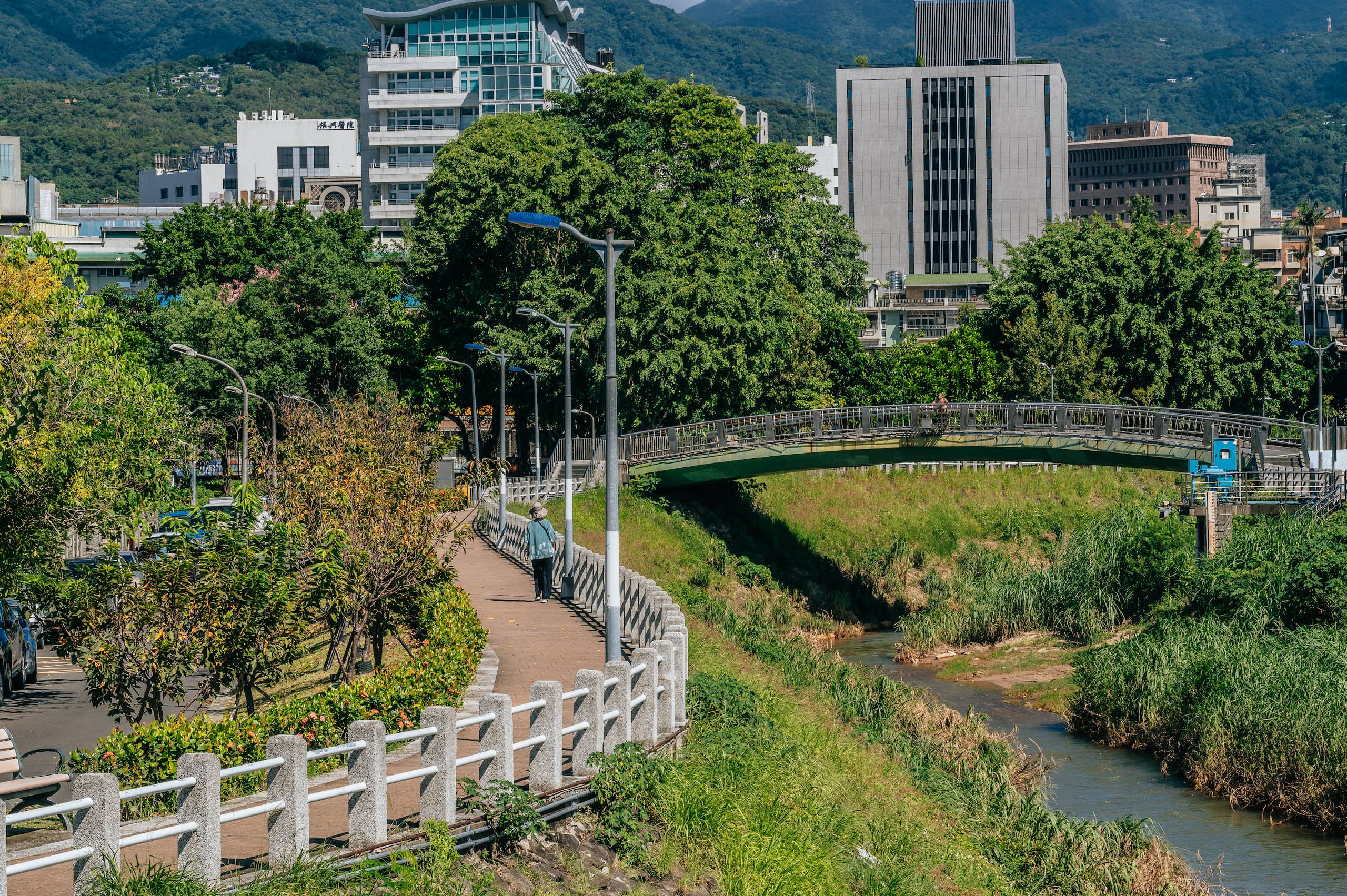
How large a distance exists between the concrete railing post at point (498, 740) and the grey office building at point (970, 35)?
5386 inches

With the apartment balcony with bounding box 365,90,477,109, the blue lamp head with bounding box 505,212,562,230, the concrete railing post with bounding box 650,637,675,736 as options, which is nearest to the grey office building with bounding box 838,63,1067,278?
the apartment balcony with bounding box 365,90,477,109

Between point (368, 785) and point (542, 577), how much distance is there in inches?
811

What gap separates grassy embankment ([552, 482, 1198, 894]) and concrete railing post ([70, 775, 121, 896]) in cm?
641

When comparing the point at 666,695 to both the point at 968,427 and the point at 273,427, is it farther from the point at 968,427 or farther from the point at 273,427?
the point at 273,427

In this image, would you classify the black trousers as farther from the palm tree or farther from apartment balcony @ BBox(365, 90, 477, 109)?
apartment balcony @ BBox(365, 90, 477, 109)

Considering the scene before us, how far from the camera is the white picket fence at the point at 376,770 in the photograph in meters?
10.2

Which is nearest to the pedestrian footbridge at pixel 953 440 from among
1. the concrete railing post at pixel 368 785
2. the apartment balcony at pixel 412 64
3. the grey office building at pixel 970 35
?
the concrete railing post at pixel 368 785

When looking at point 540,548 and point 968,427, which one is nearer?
point 540,548

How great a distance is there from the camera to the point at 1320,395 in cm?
6006

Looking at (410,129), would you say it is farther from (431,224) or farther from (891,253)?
(431,224)

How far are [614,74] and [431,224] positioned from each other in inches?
451

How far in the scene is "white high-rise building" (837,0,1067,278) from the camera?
13525cm

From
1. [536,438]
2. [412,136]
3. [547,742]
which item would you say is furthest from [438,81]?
[547,742]

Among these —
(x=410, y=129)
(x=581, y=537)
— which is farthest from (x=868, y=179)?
(x=581, y=537)
